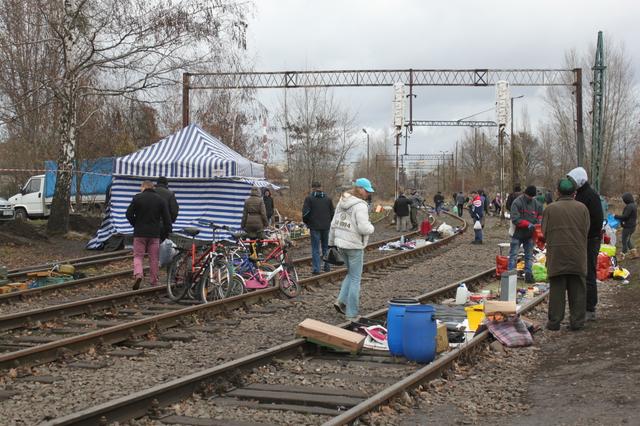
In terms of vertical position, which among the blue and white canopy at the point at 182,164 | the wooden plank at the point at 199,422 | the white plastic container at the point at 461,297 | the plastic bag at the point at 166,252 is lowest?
the white plastic container at the point at 461,297

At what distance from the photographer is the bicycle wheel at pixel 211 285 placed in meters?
11.5

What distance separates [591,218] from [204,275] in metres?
5.99

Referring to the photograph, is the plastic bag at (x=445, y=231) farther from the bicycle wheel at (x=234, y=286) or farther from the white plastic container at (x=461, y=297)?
the bicycle wheel at (x=234, y=286)

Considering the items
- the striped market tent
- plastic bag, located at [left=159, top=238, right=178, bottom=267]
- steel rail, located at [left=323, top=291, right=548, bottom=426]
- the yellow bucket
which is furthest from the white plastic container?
the striped market tent

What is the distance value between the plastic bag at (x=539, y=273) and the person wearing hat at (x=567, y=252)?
5.08 metres

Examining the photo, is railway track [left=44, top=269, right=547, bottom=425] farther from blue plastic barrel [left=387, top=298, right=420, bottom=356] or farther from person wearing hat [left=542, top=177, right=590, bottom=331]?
person wearing hat [left=542, top=177, right=590, bottom=331]

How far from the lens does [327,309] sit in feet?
36.8

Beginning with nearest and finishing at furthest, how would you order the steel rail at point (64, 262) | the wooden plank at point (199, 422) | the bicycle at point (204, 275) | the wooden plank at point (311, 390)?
1. the wooden plank at point (199, 422)
2. the wooden plank at point (311, 390)
3. the bicycle at point (204, 275)
4. the steel rail at point (64, 262)

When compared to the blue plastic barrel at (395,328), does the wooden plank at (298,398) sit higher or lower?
lower

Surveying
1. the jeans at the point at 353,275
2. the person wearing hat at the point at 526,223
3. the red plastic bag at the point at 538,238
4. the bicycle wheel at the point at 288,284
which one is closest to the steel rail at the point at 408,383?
the jeans at the point at 353,275

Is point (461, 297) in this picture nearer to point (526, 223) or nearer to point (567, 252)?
point (526, 223)

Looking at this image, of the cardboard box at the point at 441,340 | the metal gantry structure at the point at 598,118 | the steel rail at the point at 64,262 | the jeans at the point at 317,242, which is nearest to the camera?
the cardboard box at the point at 441,340

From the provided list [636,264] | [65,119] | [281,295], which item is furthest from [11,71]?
[636,264]

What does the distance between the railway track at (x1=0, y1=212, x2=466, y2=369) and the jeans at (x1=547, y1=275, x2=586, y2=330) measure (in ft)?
15.7
